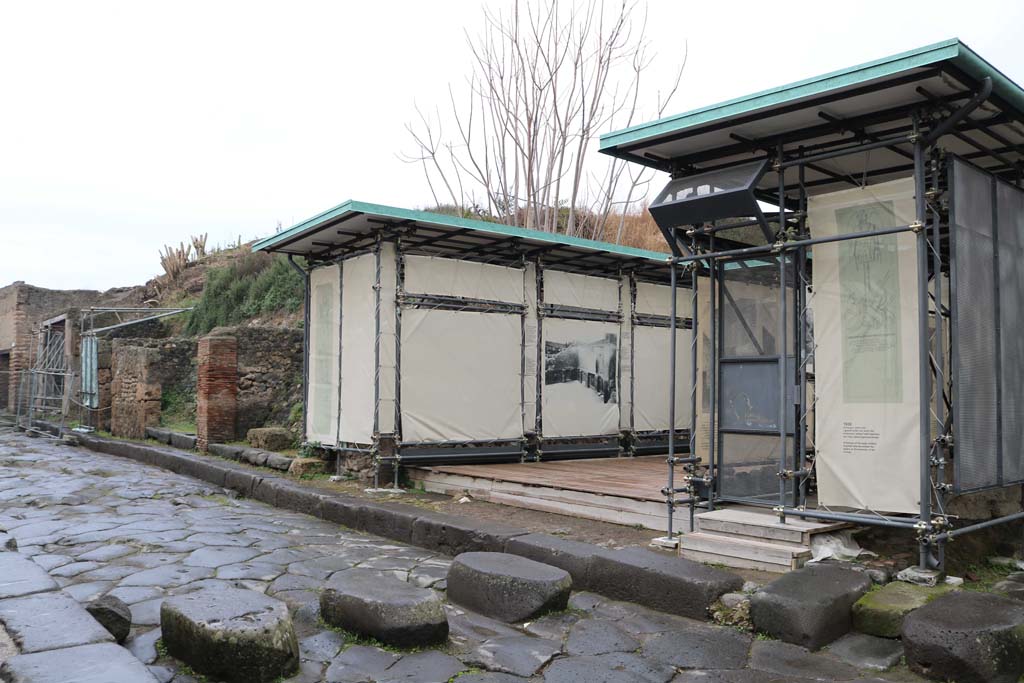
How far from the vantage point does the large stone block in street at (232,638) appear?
3.73 meters

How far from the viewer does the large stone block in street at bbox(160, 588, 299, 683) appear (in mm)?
3732

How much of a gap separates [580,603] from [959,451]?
2.68 metres

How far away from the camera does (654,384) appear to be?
1220 centimetres

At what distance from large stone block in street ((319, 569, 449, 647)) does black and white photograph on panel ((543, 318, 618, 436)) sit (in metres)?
6.30

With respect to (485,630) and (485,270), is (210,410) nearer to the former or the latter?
(485,270)

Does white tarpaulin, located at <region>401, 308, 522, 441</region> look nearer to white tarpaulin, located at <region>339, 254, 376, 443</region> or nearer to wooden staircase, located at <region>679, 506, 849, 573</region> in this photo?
white tarpaulin, located at <region>339, 254, 376, 443</region>

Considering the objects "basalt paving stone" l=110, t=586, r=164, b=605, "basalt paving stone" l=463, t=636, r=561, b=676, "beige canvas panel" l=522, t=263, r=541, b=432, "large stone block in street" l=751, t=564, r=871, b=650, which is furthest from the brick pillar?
"large stone block in street" l=751, t=564, r=871, b=650

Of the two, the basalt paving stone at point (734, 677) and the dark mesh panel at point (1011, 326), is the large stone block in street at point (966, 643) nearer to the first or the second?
the basalt paving stone at point (734, 677)

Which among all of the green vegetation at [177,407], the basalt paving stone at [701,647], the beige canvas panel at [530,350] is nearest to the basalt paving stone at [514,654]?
the basalt paving stone at [701,647]

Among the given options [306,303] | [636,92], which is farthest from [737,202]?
[636,92]

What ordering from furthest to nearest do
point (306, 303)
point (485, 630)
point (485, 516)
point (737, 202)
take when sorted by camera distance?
1. point (306, 303)
2. point (485, 516)
3. point (737, 202)
4. point (485, 630)

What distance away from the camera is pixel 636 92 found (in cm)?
1881

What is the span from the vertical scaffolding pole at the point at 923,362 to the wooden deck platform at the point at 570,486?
7.08 ft

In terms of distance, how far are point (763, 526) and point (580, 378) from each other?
5.75 metres
